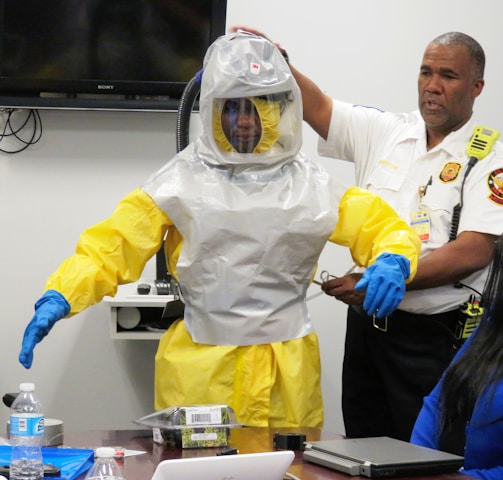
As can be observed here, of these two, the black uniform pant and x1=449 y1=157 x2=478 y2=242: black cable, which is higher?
x1=449 y1=157 x2=478 y2=242: black cable

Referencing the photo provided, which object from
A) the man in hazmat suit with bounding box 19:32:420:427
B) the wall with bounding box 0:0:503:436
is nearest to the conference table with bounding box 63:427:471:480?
the man in hazmat suit with bounding box 19:32:420:427

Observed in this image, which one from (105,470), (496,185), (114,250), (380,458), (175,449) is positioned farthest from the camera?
(496,185)

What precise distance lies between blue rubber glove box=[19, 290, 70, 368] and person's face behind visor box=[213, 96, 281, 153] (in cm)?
55

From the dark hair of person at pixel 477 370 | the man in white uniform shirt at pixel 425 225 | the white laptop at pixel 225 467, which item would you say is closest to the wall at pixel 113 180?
the man in white uniform shirt at pixel 425 225

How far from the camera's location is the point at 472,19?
3.61 m

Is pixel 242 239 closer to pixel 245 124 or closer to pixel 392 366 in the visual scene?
pixel 245 124

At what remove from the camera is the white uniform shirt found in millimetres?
2600

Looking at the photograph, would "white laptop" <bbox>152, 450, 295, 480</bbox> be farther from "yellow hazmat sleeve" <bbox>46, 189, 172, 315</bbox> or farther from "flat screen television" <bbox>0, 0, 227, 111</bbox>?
"flat screen television" <bbox>0, 0, 227, 111</bbox>

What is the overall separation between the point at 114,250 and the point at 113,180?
128cm

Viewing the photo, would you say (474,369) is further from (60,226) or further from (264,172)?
(60,226)

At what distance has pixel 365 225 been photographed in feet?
7.47

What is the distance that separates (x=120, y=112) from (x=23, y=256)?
654 millimetres

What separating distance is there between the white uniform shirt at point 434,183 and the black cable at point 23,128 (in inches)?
50.2

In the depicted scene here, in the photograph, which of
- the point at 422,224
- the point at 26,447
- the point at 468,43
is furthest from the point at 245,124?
the point at 26,447
